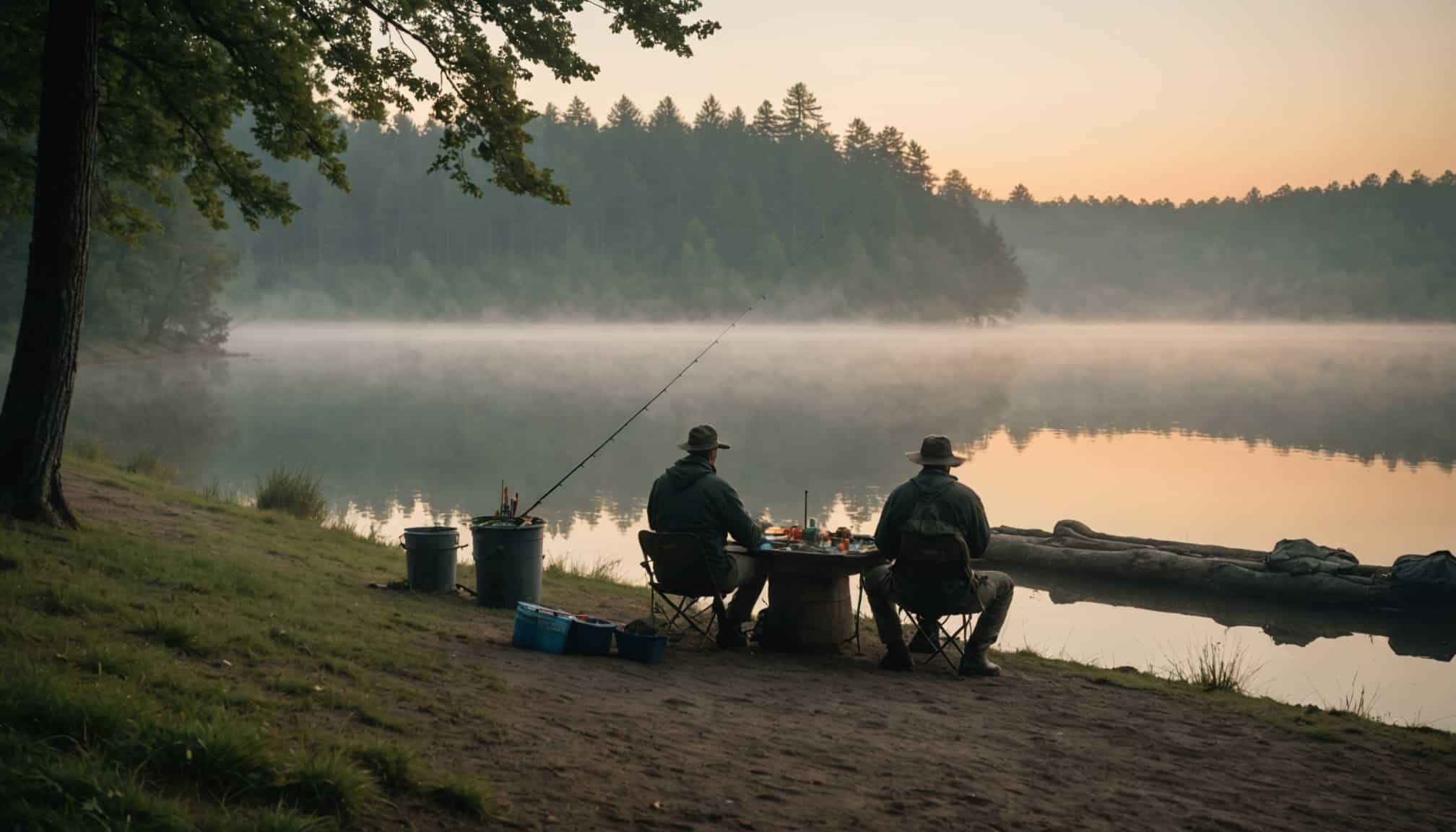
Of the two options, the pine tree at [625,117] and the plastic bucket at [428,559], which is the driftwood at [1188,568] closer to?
the plastic bucket at [428,559]

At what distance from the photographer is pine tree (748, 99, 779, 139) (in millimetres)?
149375

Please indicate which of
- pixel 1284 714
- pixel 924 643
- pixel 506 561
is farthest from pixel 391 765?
pixel 1284 714

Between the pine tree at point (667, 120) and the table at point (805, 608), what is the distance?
148088mm

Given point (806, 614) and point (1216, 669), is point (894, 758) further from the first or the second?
point (1216, 669)

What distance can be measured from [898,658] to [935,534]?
4.27 feet

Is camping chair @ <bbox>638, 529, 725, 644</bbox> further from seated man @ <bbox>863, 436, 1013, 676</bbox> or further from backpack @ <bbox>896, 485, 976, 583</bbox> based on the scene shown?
backpack @ <bbox>896, 485, 976, 583</bbox>

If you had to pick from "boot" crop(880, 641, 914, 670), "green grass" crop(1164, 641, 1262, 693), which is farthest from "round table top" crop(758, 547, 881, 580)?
"green grass" crop(1164, 641, 1262, 693)

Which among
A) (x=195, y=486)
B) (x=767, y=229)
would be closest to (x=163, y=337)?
(x=195, y=486)

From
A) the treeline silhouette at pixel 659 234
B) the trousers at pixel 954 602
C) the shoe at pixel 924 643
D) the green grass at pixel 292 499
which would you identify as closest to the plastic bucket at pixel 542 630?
the trousers at pixel 954 602

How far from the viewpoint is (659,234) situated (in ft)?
469

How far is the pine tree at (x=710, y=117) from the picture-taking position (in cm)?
15238

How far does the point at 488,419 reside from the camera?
40438 mm

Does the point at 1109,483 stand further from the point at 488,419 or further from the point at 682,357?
the point at 682,357

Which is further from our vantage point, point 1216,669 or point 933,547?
point 1216,669
